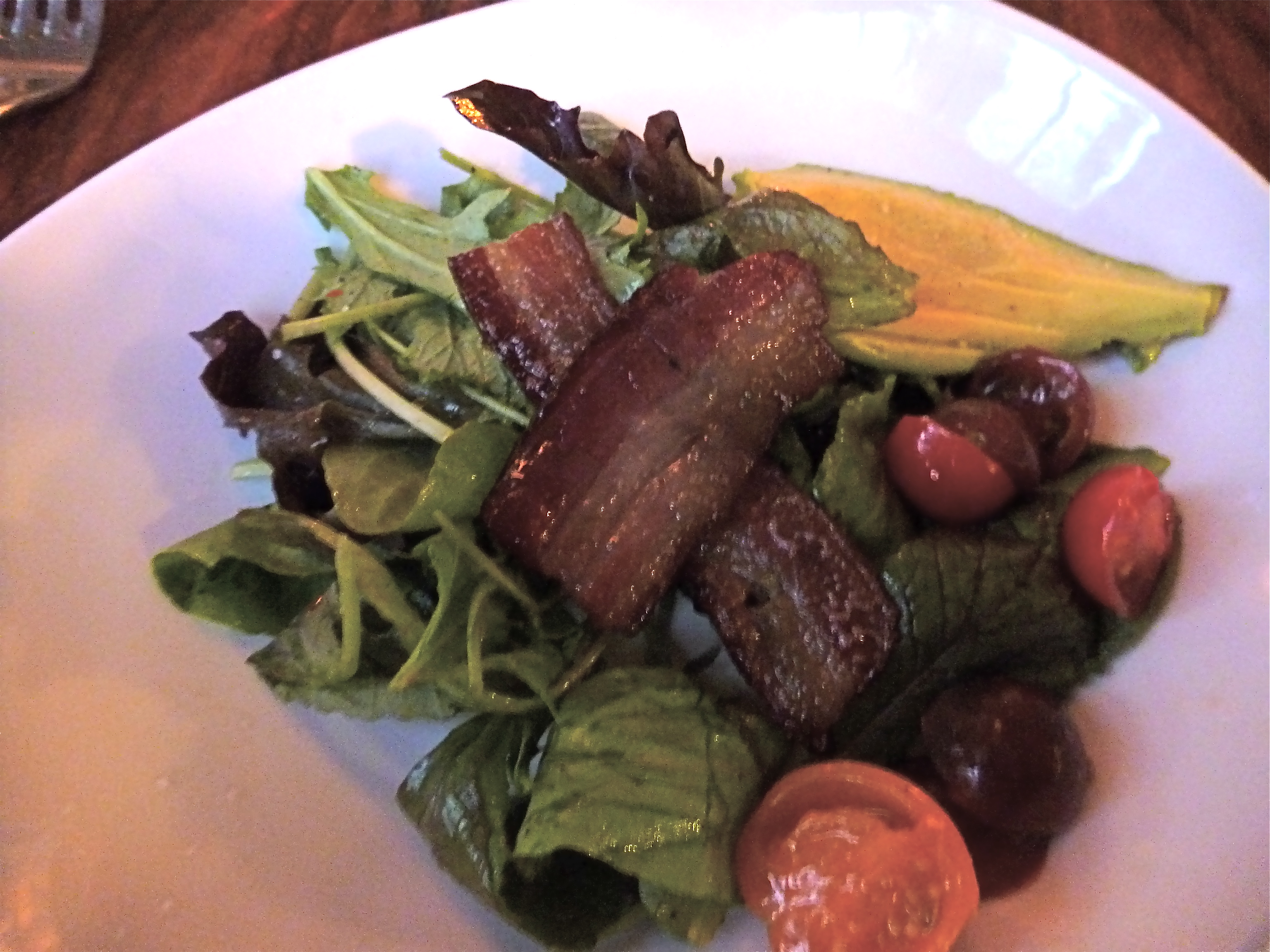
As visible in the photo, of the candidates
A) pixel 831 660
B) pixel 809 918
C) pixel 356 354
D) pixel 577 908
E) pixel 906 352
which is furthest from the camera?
pixel 356 354

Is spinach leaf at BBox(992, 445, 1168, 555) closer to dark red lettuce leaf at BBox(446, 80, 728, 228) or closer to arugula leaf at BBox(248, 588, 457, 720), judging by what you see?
dark red lettuce leaf at BBox(446, 80, 728, 228)

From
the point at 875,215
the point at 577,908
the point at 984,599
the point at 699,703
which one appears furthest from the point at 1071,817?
the point at 875,215

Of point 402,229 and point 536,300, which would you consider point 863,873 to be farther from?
point 402,229

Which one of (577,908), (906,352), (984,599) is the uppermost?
(906,352)

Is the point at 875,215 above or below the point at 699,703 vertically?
above

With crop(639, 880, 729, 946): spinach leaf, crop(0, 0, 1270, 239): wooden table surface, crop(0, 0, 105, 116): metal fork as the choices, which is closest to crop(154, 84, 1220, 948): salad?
crop(639, 880, 729, 946): spinach leaf

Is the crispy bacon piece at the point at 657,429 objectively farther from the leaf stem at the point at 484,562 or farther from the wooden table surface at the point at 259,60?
the wooden table surface at the point at 259,60

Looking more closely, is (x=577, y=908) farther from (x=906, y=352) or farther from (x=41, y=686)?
(x=906, y=352)

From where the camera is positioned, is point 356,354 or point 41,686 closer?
point 41,686
